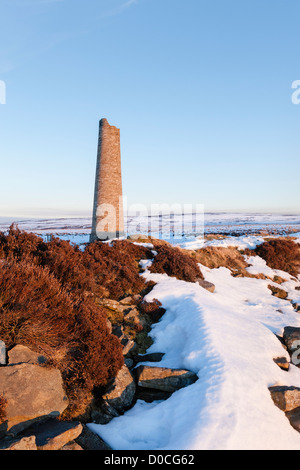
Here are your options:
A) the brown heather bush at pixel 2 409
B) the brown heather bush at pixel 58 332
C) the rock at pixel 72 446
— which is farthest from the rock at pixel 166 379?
the brown heather bush at pixel 2 409

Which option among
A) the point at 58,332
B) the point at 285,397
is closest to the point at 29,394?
the point at 58,332

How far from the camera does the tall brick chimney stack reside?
1675cm

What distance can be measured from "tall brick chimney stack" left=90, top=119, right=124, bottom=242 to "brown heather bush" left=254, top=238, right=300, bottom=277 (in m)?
8.76

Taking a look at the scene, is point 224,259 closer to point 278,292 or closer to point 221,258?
point 221,258

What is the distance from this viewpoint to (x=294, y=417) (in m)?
4.02

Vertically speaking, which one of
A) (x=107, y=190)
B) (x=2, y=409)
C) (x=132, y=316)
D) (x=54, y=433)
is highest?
(x=107, y=190)

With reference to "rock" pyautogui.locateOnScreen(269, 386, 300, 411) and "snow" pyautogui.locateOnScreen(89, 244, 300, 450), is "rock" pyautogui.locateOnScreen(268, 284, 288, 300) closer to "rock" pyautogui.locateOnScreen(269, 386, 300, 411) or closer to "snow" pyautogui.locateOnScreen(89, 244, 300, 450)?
"snow" pyautogui.locateOnScreen(89, 244, 300, 450)

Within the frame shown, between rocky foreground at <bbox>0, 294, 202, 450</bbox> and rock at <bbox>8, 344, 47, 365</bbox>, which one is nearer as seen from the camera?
rocky foreground at <bbox>0, 294, 202, 450</bbox>

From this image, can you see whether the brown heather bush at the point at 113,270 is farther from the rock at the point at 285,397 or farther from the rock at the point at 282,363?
the rock at the point at 285,397

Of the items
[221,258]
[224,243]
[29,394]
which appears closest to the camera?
[29,394]

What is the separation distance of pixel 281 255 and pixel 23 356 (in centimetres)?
1509

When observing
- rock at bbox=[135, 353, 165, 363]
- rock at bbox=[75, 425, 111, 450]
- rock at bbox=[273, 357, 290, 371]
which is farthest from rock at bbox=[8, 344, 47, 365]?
rock at bbox=[273, 357, 290, 371]
